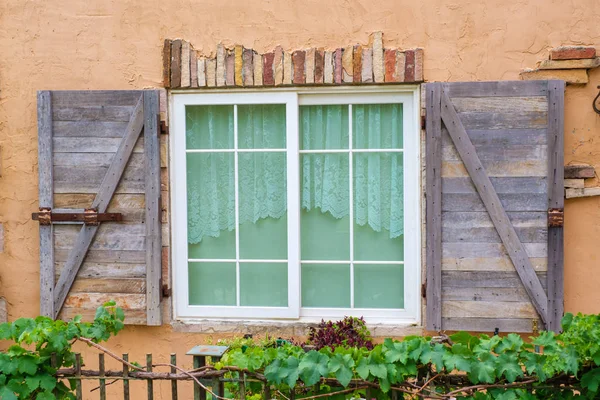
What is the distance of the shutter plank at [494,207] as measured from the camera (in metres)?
3.89

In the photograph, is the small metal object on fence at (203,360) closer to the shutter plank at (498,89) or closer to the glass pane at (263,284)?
the glass pane at (263,284)

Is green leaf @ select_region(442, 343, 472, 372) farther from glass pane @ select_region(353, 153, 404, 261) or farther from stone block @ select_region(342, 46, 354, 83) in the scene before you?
stone block @ select_region(342, 46, 354, 83)

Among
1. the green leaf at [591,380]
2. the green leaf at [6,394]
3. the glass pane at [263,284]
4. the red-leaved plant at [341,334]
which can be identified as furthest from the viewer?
the glass pane at [263,284]

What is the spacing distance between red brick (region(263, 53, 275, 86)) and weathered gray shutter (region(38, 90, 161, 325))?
744 millimetres

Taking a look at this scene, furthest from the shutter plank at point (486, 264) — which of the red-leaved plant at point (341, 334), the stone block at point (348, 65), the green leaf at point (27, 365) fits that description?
the green leaf at point (27, 365)

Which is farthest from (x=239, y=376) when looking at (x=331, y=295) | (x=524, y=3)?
(x=524, y=3)

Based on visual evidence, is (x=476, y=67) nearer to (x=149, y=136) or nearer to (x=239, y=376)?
(x=149, y=136)

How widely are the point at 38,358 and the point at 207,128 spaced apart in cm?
197

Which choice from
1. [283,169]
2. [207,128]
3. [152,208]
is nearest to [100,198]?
[152,208]

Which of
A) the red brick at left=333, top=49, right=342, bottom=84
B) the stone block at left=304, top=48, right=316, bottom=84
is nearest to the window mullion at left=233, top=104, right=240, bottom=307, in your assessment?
the stone block at left=304, top=48, right=316, bottom=84

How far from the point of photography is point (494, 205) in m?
3.94

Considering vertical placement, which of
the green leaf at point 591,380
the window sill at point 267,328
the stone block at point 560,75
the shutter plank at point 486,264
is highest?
the stone block at point 560,75

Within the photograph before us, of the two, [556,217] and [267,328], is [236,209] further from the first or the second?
[556,217]

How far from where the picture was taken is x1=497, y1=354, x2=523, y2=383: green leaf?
102 inches
